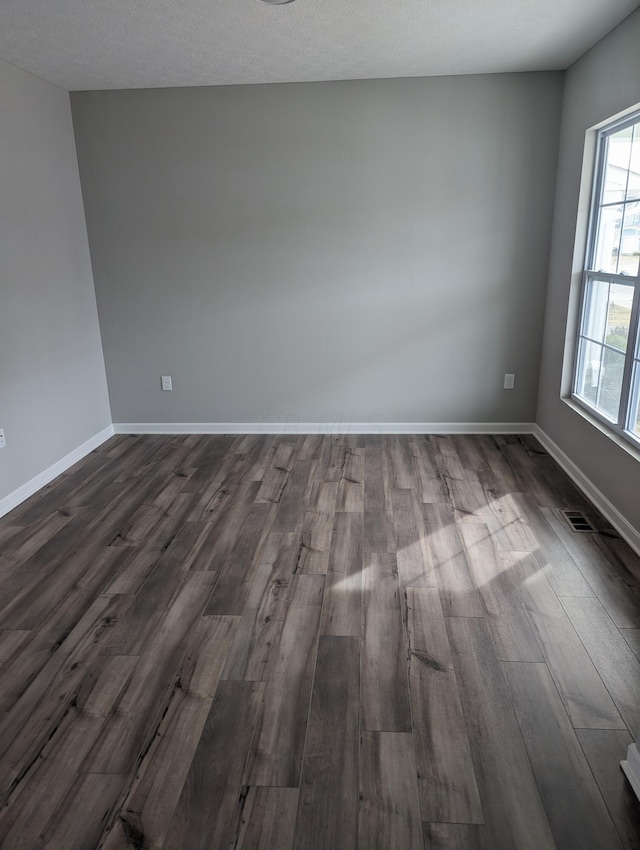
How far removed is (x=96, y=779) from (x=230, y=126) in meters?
4.02

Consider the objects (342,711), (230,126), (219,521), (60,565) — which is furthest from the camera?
(230,126)

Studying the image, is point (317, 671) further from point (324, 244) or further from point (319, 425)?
point (324, 244)

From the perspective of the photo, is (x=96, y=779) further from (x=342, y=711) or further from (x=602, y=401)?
(x=602, y=401)

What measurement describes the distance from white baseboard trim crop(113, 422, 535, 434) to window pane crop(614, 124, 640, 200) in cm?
192

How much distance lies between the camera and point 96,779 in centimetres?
170

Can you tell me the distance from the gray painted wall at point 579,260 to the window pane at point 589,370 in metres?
0.11

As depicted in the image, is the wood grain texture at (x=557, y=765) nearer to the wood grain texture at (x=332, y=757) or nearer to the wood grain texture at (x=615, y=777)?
the wood grain texture at (x=615, y=777)

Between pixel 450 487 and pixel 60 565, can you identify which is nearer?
pixel 60 565

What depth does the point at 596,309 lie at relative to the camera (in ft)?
12.1

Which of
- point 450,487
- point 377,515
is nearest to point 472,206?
point 450,487

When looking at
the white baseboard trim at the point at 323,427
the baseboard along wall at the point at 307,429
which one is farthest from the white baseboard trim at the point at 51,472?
the white baseboard trim at the point at 323,427

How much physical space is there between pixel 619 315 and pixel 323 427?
2.26 metres

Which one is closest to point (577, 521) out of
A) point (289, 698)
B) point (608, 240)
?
point (608, 240)

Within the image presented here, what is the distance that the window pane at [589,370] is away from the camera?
3.65 meters
